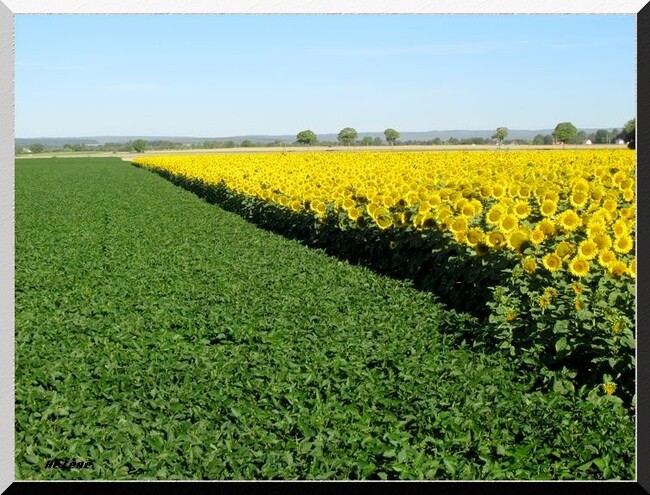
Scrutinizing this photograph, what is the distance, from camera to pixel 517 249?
7500mm

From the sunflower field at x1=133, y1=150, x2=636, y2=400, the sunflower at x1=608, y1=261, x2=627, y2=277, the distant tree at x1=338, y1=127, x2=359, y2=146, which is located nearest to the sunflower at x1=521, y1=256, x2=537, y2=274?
the sunflower field at x1=133, y1=150, x2=636, y2=400

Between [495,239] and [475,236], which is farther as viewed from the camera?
[475,236]

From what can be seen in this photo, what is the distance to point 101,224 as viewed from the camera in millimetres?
17578

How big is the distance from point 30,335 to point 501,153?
874 inches

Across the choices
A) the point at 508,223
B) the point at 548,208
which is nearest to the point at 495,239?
the point at 508,223

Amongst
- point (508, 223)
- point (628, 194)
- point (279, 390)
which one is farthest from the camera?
point (628, 194)

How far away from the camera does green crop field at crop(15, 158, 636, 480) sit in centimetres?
459

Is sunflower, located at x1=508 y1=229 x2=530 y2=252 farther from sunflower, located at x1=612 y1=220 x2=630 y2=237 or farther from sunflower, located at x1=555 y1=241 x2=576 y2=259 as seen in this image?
sunflower, located at x1=612 y1=220 x2=630 y2=237

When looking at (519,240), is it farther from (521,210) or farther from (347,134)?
(347,134)

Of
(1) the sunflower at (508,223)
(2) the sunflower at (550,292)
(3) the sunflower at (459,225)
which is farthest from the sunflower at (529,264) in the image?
(3) the sunflower at (459,225)

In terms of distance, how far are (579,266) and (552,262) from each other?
38cm

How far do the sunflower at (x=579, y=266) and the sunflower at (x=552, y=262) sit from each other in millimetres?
287

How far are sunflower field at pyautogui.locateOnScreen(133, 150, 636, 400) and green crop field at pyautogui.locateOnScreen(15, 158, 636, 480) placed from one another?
0.32 m

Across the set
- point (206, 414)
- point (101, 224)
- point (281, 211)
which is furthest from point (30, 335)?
point (101, 224)
